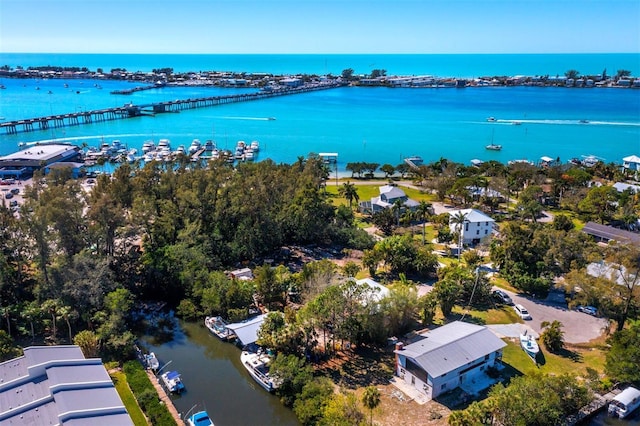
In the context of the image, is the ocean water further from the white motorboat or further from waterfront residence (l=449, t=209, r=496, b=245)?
waterfront residence (l=449, t=209, r=496, b=245)

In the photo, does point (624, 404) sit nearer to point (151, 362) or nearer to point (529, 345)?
point (529, 345)

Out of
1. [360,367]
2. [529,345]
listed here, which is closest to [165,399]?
[360,367]

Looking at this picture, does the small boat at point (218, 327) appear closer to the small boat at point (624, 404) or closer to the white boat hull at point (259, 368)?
the white boat hull at point (259, 368)

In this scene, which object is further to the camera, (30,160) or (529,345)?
(30,160)

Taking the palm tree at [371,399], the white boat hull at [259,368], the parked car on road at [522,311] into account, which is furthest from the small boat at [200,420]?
the parked car on road at [522,311]

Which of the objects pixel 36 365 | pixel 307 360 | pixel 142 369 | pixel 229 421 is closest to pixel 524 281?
pixel 307 360
